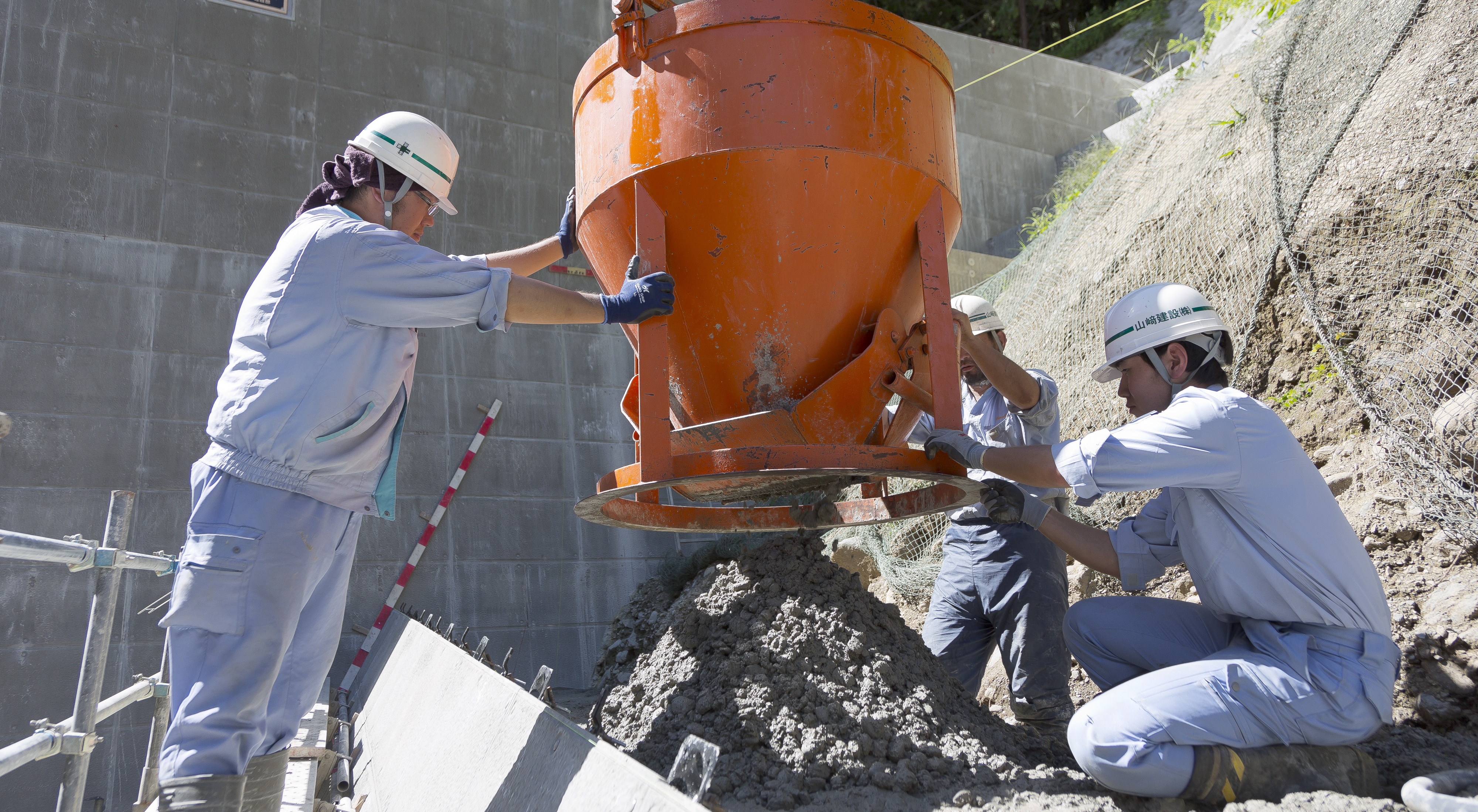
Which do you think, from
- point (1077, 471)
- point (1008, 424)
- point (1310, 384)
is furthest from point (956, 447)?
point (1310, 384)

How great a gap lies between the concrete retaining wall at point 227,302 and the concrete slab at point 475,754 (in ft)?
8.11

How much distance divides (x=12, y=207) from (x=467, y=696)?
5574 mm

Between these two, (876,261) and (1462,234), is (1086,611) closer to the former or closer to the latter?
(876,261)

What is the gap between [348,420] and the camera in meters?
2.20

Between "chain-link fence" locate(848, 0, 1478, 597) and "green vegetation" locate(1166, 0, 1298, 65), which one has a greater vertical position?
"green vegetation" locate(1166, 0, 1298, 65)

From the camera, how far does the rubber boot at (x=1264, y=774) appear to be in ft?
6.67

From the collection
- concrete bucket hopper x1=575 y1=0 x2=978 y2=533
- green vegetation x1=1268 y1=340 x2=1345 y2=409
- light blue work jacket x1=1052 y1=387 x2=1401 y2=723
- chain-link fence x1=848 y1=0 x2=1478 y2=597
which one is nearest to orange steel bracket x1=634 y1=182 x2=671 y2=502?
concrete bucket hopper x1=575 y1=0 x2=978 y2=533

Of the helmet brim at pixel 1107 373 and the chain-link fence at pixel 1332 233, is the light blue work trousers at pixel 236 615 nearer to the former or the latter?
the helmet brim at pixel 1107 373

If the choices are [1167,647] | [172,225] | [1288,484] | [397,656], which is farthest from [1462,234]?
[172,225]

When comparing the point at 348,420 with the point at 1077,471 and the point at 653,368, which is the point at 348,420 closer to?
the point at 653,368

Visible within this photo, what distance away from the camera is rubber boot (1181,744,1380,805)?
203cm

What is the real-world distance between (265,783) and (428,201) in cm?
168

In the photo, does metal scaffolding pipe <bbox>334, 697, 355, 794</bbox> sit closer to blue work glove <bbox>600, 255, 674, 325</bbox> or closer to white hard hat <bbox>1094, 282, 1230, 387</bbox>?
blue work glove <bbox>600, 255, 674, 325</bbox>

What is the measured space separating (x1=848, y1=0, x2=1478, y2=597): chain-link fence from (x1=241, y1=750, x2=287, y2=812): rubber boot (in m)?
3.64
